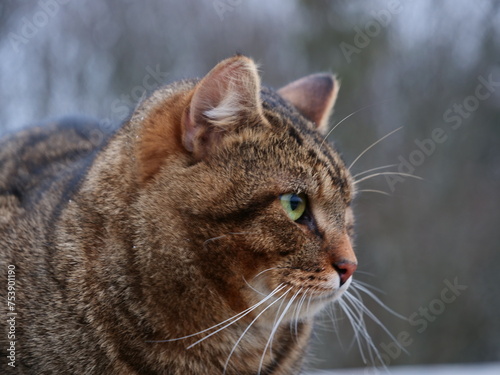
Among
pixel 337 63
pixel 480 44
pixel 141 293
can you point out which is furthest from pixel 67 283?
pixel 480 44

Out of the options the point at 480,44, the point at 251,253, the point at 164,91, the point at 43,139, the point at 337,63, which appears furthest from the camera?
the point at 337,63

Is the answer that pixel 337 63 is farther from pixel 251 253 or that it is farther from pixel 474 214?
pixel 251 253

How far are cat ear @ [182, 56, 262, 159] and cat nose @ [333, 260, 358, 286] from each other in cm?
41

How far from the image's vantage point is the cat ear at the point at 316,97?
1698 millimetres

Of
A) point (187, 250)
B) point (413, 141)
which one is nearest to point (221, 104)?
point (187, 250)

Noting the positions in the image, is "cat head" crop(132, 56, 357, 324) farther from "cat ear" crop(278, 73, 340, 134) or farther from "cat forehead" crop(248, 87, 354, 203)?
"cat ear" crop(278, 73, 340, 134)

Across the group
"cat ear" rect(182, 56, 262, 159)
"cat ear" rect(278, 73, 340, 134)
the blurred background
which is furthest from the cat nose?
the blurred background

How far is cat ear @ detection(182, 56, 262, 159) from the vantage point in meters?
1.23

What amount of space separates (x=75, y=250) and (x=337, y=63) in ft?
11.2

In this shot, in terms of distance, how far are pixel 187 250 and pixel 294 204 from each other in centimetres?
28

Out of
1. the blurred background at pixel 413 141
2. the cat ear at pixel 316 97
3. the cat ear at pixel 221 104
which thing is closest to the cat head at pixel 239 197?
the cat ear at pixel 221 104

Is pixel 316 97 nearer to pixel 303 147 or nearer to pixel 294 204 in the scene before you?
pixel 303 147

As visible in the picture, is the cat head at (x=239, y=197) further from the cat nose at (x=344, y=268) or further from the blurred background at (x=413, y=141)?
the blurred background at (x=413, y=141)

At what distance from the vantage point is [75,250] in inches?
51.6
